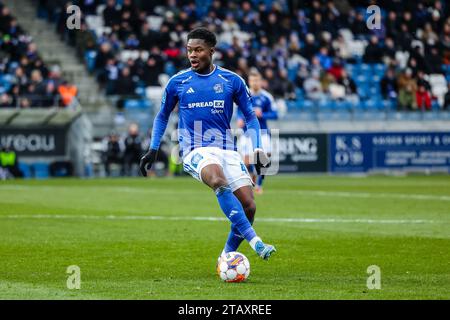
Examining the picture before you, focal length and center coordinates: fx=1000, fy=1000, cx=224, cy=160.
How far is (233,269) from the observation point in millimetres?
9531

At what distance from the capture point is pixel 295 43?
3819 centimetres

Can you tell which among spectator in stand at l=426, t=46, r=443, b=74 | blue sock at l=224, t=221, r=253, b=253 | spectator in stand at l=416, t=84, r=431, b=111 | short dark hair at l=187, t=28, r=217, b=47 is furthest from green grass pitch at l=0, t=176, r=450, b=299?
spectator in stand at l=426, t=46, r=443, b=74

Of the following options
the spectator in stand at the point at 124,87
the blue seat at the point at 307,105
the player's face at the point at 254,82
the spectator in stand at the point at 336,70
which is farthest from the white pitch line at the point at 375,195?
the spectator in stand at the point at 336,70

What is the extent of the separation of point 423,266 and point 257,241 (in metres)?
2.07

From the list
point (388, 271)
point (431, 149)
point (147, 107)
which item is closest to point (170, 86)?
point (388, 271)

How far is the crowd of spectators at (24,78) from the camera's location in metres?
32.1

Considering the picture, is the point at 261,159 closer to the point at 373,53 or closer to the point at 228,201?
the point at 228,201

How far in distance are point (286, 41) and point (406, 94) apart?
16.8 feet

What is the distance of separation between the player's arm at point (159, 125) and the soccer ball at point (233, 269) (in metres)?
1.35

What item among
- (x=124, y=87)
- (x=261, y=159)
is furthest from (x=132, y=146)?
(x=261, y=159)

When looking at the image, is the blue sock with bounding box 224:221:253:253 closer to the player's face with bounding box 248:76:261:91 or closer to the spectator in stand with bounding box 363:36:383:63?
the player's face with bounding box 248:76:261:91

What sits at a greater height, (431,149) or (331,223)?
(431,149)
